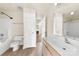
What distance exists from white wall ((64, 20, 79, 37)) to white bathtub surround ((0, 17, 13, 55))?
3.71 ft

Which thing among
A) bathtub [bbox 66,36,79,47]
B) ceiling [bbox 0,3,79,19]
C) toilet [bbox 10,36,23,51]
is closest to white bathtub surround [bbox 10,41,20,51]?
toilet [bbox 10,36,23,51]

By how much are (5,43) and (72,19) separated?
138 cm

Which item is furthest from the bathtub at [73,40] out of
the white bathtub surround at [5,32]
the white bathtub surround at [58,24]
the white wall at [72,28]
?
the white bathtub surround at [5,32]

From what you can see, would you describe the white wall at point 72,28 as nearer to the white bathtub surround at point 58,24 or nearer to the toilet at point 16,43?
the white bathtub surround at point 58,24

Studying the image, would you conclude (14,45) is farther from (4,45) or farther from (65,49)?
(65,49)

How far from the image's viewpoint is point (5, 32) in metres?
1.69

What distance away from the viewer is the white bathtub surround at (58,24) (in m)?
1.69

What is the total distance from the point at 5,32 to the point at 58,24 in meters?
1.11

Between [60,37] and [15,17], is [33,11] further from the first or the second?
[60,37]

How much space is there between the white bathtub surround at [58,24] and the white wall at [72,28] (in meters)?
0.12

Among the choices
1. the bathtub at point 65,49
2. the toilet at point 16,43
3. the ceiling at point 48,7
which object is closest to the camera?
the bathtub at point 65,49

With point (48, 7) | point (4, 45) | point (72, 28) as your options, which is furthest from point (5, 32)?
point (72, 28)

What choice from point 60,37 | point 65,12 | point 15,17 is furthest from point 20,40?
point 65,12

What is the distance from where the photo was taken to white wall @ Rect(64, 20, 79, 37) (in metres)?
1.35
